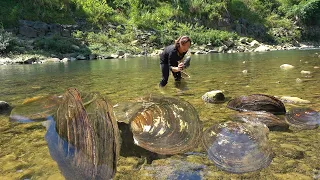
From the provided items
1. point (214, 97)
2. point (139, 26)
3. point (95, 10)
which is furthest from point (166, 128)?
point (95, 10)

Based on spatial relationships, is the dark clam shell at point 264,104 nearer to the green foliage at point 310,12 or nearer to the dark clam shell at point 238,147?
the dark clam shell at point 238,147

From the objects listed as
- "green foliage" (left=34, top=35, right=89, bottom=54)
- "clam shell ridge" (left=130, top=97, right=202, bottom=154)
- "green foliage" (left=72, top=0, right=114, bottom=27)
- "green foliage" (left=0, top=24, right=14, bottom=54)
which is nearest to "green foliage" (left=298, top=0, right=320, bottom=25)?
"green foliage" (left=72, top=0, right=114, bottom=27)

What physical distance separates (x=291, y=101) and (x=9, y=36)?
24697mm

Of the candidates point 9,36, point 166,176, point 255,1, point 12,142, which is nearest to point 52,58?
point 9,36

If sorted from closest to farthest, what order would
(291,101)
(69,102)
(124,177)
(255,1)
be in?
(124,177)
(69,102)
(291,101)
(255,1)

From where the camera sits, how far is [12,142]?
319 cm

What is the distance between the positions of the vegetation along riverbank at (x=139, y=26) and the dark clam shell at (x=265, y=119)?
21217 mm

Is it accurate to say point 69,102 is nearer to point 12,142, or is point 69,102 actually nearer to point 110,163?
point 110,163

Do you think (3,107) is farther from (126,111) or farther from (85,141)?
(85,141)

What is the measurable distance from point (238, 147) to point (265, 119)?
100cm

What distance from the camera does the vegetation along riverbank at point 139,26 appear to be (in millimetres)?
25922

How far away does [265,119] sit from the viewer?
11.5 ft

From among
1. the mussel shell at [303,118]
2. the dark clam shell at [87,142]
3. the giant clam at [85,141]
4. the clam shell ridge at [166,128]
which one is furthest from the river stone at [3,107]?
the mussel shell at [303,118]

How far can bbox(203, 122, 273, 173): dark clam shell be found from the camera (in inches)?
95.9
